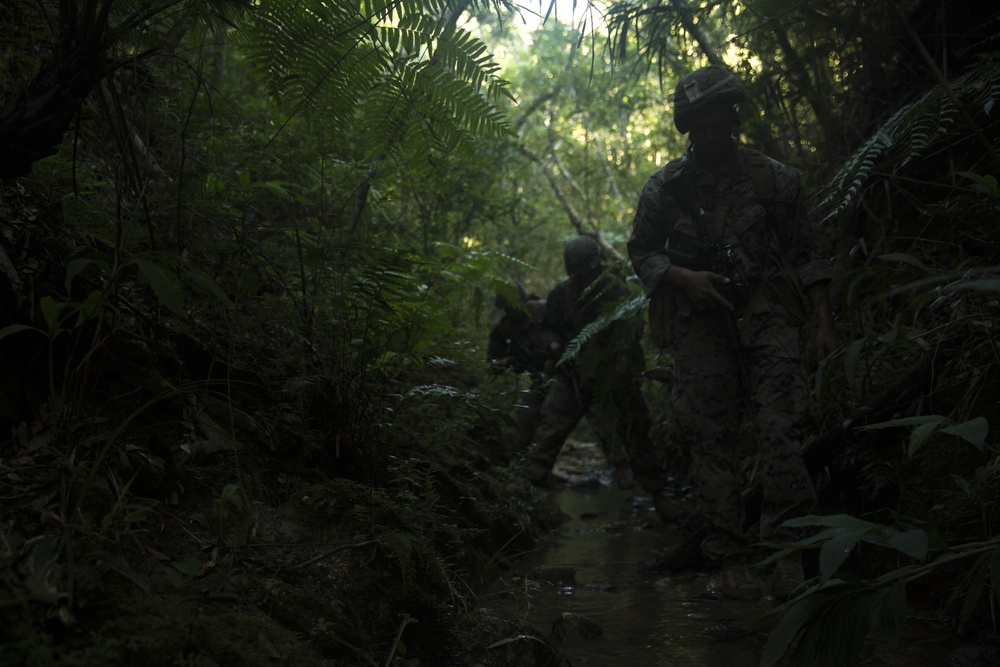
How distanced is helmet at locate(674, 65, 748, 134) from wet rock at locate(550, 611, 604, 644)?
94.8 inches

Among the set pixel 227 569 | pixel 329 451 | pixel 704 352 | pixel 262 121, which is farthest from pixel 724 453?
pixel 262 121

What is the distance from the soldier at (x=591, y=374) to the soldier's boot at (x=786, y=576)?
2751mm

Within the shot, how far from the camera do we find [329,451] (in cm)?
296

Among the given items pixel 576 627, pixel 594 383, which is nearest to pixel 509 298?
pixel 594 383

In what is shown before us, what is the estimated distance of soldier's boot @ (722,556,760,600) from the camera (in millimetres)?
3330

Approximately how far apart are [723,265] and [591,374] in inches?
104

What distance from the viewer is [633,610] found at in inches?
128

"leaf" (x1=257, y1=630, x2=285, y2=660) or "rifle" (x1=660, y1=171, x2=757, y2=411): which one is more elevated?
"rifle" (x1=660, y1=171, x2=757, y2=411)

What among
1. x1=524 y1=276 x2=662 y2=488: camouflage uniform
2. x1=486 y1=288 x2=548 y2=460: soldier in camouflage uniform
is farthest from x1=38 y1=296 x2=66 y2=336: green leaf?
x1=486 y1=288 x2=548 y2=460: soldier in camouflage uniform

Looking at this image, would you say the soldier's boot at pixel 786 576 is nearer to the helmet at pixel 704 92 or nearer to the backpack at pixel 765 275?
the backpack at pixel 765 275

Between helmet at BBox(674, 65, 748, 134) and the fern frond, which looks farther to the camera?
the fern frond

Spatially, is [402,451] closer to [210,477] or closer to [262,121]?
[210,477]

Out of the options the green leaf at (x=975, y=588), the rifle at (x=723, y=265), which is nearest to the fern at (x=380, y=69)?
the rifle at (x=723, y=265)

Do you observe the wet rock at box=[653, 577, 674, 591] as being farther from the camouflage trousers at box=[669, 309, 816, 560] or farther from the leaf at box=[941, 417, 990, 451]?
the leaf at box=[941, 417, 990, 451]
